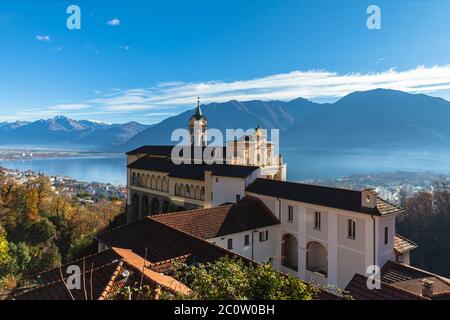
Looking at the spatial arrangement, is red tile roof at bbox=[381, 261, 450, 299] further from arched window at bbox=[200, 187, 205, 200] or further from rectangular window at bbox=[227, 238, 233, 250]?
arched window at bbox=[200, 187, 205, 200]

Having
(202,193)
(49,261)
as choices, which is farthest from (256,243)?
(49,261)

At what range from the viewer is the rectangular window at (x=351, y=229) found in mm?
18672

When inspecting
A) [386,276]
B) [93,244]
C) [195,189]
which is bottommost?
[93,244]

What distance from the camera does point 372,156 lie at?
483 ft

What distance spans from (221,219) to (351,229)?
7360 millimetres

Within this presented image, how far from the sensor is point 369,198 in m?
17.9

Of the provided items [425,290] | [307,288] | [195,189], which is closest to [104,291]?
[307,288]

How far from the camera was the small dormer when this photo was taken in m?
17.7

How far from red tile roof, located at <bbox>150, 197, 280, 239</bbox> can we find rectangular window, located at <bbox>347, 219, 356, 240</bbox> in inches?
197
